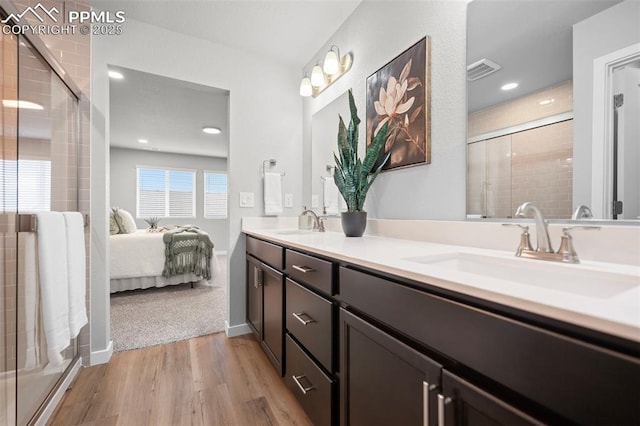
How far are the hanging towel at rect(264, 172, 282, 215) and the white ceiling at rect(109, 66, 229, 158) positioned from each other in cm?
63

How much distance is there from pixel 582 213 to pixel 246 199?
82.3 inches

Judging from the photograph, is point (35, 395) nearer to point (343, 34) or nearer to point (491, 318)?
point (491, 318)

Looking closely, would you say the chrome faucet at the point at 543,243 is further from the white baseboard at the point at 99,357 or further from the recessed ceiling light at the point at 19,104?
the white baseboard at the point at 99,357

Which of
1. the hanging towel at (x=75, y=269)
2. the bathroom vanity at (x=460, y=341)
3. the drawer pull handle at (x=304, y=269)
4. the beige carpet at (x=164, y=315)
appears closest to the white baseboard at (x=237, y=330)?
the beige carpet at (x=164, y=315)

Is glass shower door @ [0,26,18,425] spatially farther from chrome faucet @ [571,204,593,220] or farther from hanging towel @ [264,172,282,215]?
chrome faucet @ [571,204,593,220]

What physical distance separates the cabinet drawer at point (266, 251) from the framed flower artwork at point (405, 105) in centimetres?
81

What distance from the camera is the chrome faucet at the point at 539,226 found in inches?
31.9

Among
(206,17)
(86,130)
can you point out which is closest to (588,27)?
(206,17)

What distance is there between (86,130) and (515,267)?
2.46 metres

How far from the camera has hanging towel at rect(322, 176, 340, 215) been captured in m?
2.14

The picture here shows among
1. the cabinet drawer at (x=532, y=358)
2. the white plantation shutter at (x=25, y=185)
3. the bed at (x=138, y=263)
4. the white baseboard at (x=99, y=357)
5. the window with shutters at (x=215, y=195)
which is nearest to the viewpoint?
the cabinet drawer at (x=532, y=358)

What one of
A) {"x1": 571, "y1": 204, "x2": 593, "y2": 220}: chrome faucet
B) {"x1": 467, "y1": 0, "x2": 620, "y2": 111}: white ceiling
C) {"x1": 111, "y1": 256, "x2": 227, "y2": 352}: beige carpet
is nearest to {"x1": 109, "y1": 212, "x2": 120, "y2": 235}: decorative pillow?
{"x1": 111, "y1": 256, "x2": 227, "y2": 352}: beige carpet

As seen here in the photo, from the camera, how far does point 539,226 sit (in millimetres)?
836

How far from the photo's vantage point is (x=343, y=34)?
80.5 inches
